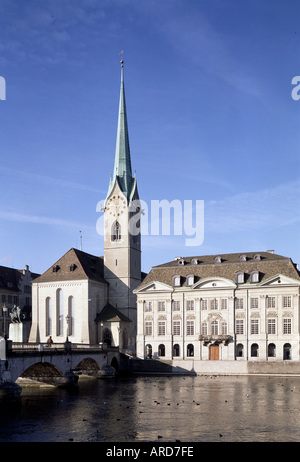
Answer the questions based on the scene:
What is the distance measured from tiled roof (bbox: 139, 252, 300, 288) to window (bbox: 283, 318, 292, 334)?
529 cm

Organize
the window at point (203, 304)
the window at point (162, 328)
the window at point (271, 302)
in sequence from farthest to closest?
1. the window at point (162, 328)
2. the window at point (203, 304)
3. the window at point (271, 302)

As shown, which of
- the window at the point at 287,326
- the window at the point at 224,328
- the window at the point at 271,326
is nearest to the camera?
the window at the point at 287,326

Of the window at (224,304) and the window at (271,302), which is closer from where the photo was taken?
the window at (271,302)

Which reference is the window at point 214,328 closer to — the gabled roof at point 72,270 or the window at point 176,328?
the window at point 176,328

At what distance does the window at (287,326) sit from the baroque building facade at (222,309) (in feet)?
0.24

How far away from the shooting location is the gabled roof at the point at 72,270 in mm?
92812

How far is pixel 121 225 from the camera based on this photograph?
100 metres

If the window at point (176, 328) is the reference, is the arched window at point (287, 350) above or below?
below

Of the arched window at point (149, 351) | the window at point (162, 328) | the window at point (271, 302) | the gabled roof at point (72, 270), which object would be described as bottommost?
the arched window at point (149, 351)

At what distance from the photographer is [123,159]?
10300 centimetres

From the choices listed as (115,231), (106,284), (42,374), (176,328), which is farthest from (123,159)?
(42,374)

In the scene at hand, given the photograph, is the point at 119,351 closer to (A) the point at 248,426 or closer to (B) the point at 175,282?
(B) the point at 175,282

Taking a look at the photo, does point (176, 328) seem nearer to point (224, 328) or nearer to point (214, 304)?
point (214, 304)

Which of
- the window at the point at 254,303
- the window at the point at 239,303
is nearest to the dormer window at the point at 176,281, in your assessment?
the window at the point at 239,303
